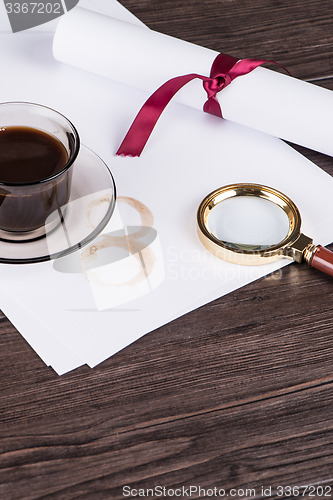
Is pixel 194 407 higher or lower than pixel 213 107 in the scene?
lower

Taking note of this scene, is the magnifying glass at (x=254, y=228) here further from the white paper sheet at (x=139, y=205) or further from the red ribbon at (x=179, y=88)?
the red ribbon at (x=179, y=88)

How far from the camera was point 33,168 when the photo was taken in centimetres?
87

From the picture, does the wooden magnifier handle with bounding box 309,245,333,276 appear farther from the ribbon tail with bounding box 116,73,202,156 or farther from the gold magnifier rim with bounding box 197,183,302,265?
the ribbon tail with bounding box 116,73,202,156

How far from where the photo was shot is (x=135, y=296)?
2.85 ft

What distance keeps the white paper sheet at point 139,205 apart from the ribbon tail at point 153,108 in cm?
2

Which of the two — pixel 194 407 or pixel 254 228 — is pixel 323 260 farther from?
pixel 194 407

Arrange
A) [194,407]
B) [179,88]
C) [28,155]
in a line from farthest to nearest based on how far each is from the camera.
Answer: [179,88], [28,155], [194,407]

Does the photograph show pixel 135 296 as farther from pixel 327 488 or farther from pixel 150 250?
pixel 327 488

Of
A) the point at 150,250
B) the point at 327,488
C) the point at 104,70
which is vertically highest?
the point at 104,70

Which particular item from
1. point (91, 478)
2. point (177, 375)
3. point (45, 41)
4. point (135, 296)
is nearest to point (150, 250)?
point (135, 296)

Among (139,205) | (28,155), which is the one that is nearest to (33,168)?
(28,155)

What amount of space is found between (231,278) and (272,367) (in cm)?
14

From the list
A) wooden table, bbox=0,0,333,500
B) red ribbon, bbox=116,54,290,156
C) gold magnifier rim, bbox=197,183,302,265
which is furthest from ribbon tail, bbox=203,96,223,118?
wooden table, bbox=0,0,333,500

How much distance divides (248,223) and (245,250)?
4cm
